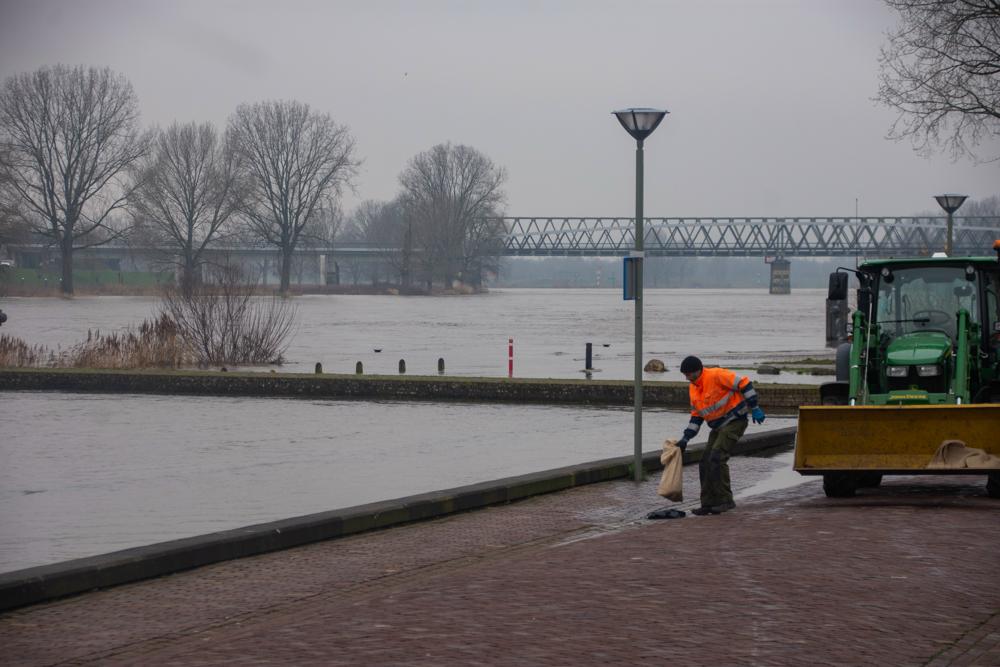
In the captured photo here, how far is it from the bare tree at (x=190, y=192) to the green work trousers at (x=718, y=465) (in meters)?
96.0

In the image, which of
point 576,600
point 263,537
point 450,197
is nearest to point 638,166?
→ point 263,537

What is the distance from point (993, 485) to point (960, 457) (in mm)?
639

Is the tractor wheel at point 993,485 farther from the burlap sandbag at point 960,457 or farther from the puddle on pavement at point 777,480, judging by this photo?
the puddle on pavement at point 777,480

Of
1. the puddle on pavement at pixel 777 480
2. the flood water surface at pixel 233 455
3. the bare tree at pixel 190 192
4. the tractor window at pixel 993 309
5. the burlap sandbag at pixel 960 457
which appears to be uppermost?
the bare tree at pixel 190 192

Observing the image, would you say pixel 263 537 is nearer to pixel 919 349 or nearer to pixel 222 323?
pixel 919 349

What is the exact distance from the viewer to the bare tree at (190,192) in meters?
108

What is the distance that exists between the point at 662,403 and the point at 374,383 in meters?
6.24

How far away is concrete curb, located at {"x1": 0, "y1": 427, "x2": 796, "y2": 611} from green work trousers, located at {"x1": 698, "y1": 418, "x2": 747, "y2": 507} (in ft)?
6.68

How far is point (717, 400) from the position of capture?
525 inches

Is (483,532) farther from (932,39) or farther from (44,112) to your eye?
(44,112)

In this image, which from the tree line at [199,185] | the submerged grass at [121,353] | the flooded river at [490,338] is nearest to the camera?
the submerged grass at [121,353]

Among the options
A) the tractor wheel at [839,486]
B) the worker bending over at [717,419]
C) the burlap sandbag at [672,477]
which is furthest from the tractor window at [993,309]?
the burlap sandbag at [672,477]

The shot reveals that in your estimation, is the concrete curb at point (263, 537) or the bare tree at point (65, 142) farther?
the bare tree at point (65, 142)

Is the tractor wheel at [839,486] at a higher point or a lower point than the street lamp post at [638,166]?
lower
